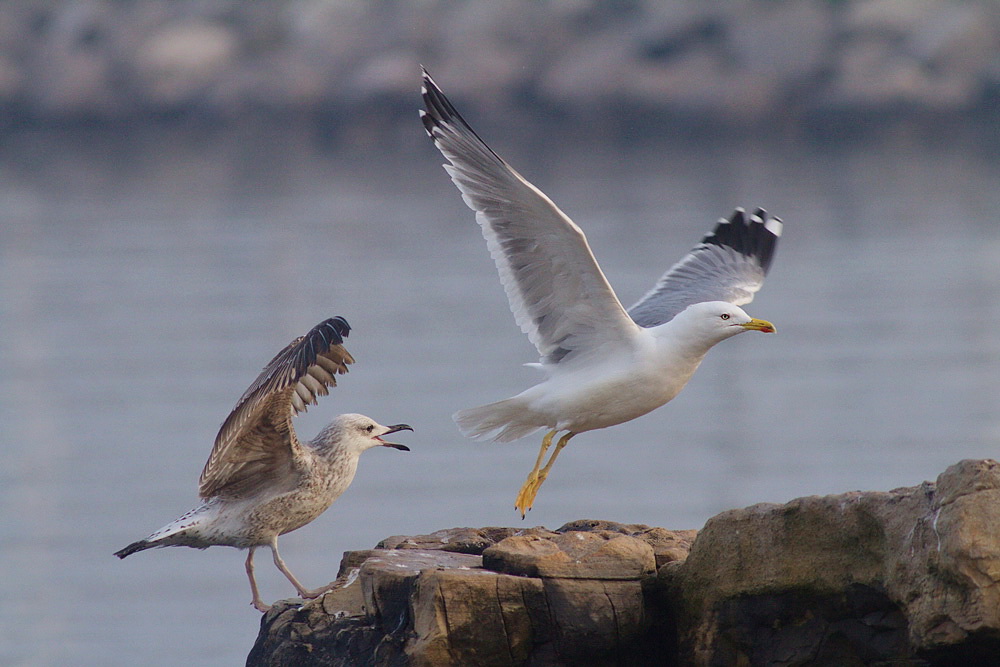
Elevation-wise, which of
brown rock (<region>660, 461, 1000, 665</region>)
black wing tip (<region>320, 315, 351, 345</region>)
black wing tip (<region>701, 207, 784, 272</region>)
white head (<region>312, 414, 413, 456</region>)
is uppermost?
black wing tip (<region>701, 207, 784, 272</region>)

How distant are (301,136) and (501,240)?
34867 millimetres

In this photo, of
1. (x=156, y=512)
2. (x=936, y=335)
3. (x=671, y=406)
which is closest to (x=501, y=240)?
(x=156, y=512)

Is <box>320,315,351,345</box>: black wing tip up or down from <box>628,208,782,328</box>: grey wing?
down

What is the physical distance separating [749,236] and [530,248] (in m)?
2.62

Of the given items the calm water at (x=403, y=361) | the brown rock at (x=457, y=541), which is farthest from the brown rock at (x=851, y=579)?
the calm water at (x=403, y=361)

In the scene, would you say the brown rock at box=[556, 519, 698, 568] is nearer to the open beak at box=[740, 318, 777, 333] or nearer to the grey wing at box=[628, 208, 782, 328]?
the open beak at box=[740, 318, 777, 333]

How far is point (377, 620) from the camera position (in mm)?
5766

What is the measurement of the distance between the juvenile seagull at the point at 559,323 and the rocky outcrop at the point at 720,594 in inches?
60.7

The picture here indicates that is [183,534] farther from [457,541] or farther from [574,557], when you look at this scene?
[574,557]

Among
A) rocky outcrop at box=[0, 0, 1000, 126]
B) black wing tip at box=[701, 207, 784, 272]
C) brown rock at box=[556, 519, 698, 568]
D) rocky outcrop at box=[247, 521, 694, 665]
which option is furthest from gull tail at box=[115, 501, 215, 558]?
rocky outcrop at box=[0, 0, 1000, 126]

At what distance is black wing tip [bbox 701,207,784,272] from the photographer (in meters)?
9.72

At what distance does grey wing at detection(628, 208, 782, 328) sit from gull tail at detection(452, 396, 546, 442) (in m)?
1.36

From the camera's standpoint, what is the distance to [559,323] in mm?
7758

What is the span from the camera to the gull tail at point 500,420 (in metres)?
7.63
